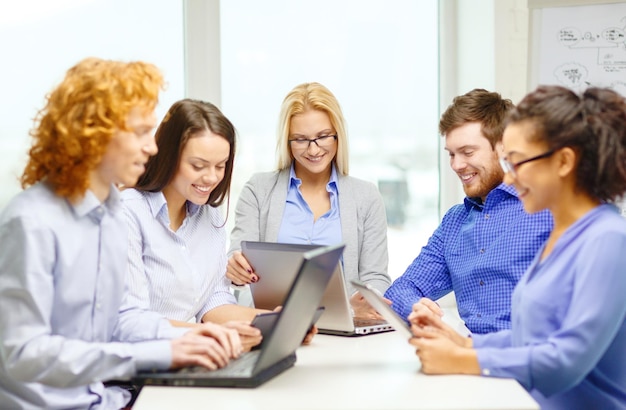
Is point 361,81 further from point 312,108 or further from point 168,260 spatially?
point 168,260

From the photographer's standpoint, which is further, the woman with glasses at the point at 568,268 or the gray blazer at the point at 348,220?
the gray blazer at the point at 348,220

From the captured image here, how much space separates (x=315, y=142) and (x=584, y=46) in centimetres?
154

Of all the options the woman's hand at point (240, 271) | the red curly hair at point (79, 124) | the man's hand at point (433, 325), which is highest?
the red curly hair at point (79, 124)

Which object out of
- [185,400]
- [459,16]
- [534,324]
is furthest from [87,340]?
[459,16]

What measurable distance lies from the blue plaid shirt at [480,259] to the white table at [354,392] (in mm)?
599

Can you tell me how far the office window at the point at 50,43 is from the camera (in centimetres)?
339

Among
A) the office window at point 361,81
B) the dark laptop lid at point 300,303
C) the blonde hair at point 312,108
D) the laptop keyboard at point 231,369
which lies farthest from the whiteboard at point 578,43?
the laptop keyboard at point 231,369

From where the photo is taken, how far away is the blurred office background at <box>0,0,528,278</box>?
3.43 meters

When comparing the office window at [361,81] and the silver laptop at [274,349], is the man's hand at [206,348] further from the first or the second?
the office window at [361,81]

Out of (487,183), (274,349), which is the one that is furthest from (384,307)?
(487,183)

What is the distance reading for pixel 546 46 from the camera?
366cm

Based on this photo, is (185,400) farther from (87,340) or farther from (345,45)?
(345,45)

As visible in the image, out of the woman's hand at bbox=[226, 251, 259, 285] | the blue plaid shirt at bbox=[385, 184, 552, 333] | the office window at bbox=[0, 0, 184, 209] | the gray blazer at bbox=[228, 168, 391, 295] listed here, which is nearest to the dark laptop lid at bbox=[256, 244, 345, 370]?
the woman's hand at bbox=[226, 251, 259, 285]

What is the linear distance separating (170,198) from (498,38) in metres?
1.89
